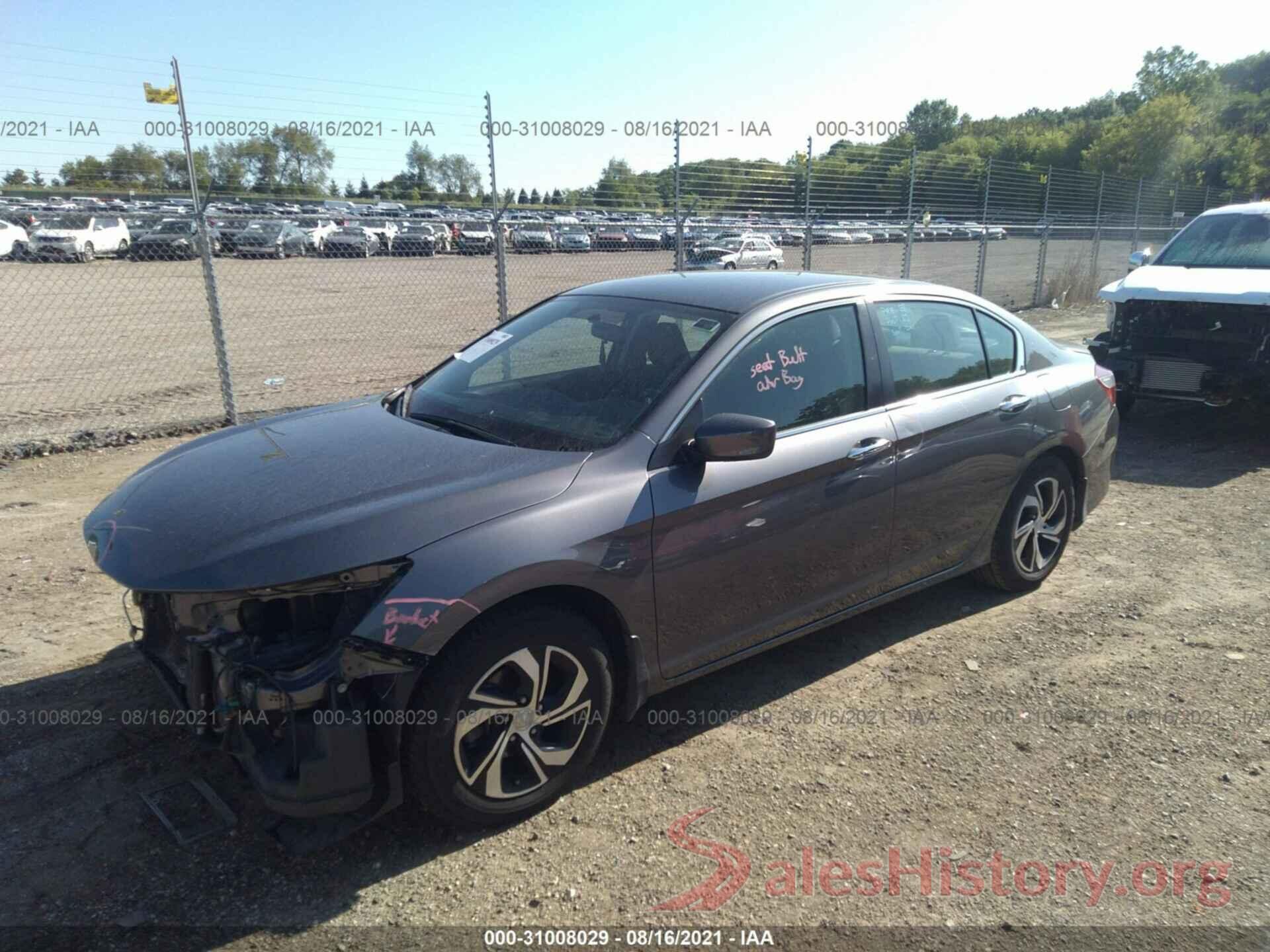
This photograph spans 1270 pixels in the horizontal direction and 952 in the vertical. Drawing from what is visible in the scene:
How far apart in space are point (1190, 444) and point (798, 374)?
604 centimetres

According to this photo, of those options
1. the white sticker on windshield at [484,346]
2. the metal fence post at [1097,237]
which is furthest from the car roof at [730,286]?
the metal fence post at [1097,237]

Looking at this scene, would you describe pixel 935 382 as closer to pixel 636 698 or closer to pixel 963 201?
pixel 636 698

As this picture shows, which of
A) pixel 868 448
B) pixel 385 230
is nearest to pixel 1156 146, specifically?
pixel 385 230

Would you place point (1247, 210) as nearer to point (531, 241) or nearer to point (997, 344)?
point (997, 344)

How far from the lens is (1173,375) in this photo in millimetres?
7688

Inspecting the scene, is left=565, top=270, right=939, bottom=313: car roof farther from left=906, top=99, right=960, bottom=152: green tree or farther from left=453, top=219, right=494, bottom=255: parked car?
left=906, top=99, right=960, bottom=152: green tree

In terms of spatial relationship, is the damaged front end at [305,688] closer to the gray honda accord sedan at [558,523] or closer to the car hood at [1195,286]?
the gray honda accord sedan at [558,523]

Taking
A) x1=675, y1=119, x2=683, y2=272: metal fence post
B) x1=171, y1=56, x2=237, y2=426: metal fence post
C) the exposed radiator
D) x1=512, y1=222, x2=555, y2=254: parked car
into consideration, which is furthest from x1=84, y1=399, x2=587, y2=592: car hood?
x1=512, y1=222, x2=555, y2=254: parked car

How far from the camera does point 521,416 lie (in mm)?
3486

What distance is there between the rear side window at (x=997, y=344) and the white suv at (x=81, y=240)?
470 inches

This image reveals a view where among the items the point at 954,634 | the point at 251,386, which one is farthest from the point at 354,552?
the point at 251,386

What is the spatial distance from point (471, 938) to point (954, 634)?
9.34 feet

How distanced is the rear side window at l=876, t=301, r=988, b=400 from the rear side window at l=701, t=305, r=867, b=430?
223mm

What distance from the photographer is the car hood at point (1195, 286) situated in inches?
286
